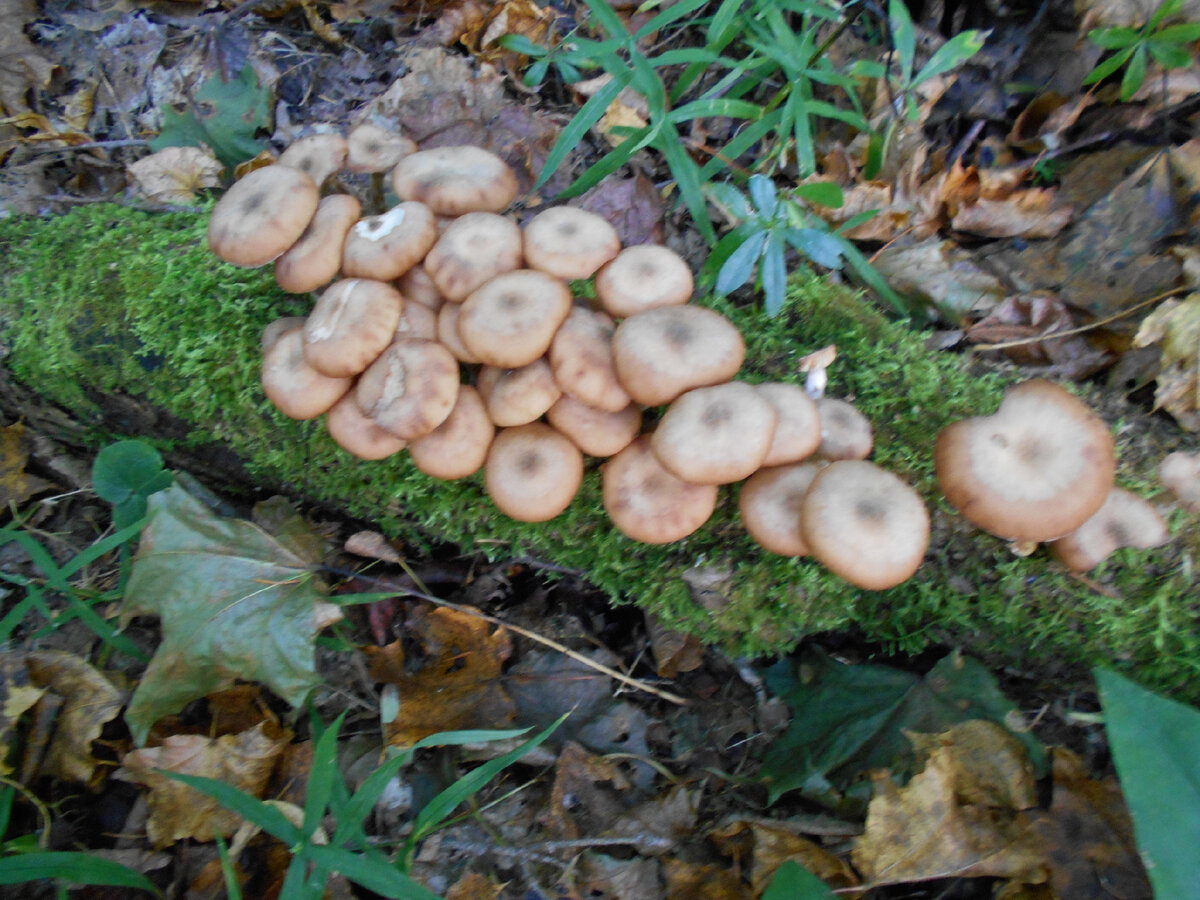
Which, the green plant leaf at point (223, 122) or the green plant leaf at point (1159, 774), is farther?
the green plant leaf at point (223, 122)

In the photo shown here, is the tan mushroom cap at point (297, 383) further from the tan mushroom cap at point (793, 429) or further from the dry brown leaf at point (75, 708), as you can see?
the tan mushroom cap at point (793, 429)

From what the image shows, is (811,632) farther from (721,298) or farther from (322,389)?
(322,389)

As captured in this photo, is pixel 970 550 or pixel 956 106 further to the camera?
pixel 956 106

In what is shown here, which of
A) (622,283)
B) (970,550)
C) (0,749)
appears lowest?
(0,749)

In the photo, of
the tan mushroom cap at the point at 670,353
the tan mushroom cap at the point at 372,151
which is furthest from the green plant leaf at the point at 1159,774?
the tan mushroom cap at the point at 372,151

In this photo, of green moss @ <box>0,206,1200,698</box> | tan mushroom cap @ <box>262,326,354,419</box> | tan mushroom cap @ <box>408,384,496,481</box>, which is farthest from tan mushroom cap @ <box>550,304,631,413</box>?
tan mushroom cap @ <box>262,326,354,419</box>

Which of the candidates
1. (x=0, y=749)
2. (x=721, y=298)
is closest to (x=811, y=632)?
(x=721, y=298)

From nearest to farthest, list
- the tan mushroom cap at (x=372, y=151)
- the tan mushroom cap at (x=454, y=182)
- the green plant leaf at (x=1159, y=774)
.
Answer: the green plant leaf at (x=1159, y=774)
the tan mushroom cap at (x=454, y=182)
the tan mushroom cap at (x=372, y=151)

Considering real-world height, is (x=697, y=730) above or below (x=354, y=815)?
below
